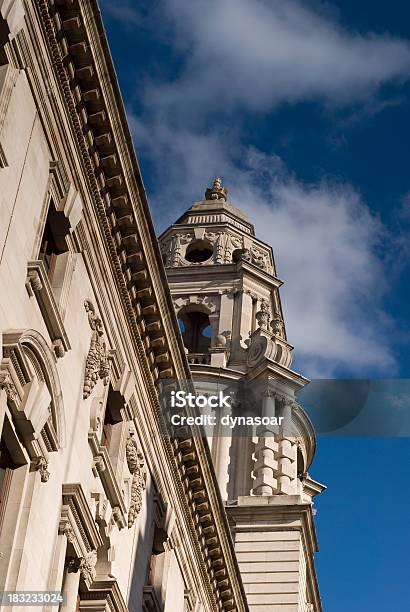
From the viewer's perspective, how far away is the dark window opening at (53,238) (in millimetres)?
23500

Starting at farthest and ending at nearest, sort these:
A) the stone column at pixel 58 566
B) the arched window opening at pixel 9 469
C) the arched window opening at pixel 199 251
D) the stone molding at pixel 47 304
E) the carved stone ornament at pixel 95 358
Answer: the arched window opening at pixel 199 251
the carved stone ornament at pixel 95 358
the stone column at pixel 58 566
the stone molding at pixel 47 304
the arched window opening at pixel 9 469

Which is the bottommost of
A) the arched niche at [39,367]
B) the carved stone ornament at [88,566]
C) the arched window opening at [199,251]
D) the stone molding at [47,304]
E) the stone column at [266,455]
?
the carved stone ornament at [88,566]

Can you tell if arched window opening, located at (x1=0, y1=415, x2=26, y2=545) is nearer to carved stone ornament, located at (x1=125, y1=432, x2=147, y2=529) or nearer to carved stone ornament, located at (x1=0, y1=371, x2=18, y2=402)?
carved stone ornament, located at (x1=0, y1=371, x2=18, y2=402)

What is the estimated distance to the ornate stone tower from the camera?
152 ft

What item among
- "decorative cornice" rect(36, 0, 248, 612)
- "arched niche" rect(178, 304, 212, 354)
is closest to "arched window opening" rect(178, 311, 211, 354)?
"arched niche" rect(178, 304, 212, 354)

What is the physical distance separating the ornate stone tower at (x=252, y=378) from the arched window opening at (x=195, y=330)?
0.04m

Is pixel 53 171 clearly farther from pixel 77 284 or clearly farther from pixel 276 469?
pixel 276 469

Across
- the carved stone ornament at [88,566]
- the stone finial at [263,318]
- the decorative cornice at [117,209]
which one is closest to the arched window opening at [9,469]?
the carved stone ornament at [88,566]

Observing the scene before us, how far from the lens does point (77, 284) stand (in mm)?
24688

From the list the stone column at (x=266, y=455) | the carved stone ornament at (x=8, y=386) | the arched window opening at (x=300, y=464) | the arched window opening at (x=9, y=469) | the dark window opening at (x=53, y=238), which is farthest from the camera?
the arched window opening at (x=300, y=464)

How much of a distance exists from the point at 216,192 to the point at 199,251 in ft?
16.1

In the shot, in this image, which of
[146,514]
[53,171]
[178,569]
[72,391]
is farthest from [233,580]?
[53,171]

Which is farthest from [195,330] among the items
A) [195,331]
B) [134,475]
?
[134,475]

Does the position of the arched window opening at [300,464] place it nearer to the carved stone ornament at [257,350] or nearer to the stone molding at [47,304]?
the carved stone ornament at [257,350]
